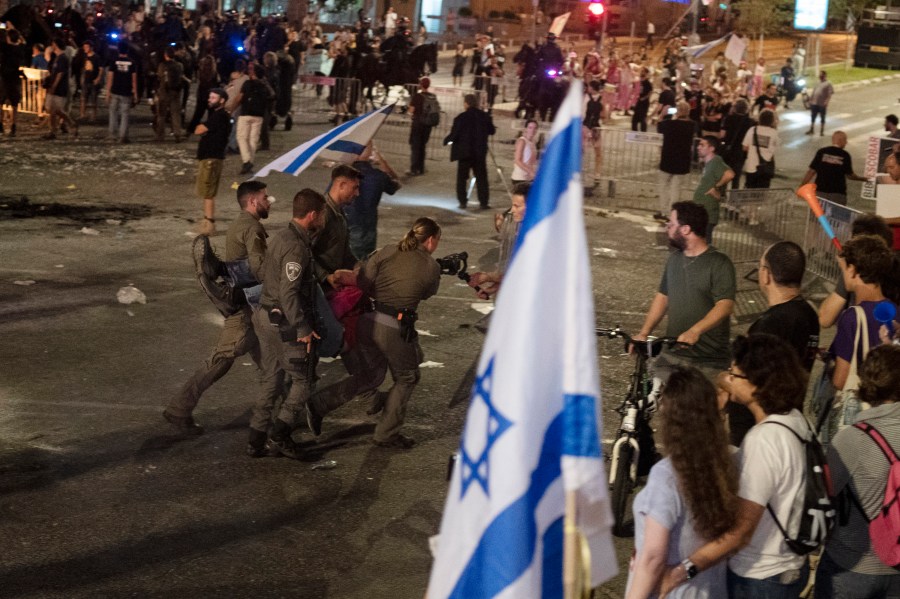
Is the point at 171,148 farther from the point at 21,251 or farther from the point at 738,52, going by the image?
the point at 738,52

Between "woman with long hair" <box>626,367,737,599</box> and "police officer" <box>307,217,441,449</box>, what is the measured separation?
3806 mm

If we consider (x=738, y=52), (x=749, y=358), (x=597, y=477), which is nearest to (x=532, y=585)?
(x=597, y=477)

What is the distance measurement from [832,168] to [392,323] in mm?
8501

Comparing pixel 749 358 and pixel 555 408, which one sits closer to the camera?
pixel 555 408

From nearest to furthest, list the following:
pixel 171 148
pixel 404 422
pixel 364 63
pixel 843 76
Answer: pixel 404 422 → pixel 171 148 → pixel 364 63 → pixel 843 76

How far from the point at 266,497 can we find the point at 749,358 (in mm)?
3626

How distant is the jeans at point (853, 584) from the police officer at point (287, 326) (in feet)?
12.5

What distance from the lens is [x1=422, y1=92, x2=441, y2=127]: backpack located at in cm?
2050

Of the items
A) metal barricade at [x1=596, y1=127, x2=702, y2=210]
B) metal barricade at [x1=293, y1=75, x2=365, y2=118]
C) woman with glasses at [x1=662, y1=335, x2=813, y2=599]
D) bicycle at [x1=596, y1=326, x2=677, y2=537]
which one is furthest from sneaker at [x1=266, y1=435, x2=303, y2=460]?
metal barricade at [x1=293, y1=75, x2=365, y2=118]

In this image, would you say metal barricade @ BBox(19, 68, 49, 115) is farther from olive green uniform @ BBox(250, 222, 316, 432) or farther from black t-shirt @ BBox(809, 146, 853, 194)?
olive green uniform @ BBox(250, 222, 316, 432)

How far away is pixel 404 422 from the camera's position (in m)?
8.44

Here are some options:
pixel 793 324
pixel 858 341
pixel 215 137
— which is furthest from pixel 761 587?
pixel 215 137

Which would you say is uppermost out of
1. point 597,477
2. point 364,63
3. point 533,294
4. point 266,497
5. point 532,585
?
point 364,63

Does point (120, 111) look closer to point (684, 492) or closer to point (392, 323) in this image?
point (392, 323)
